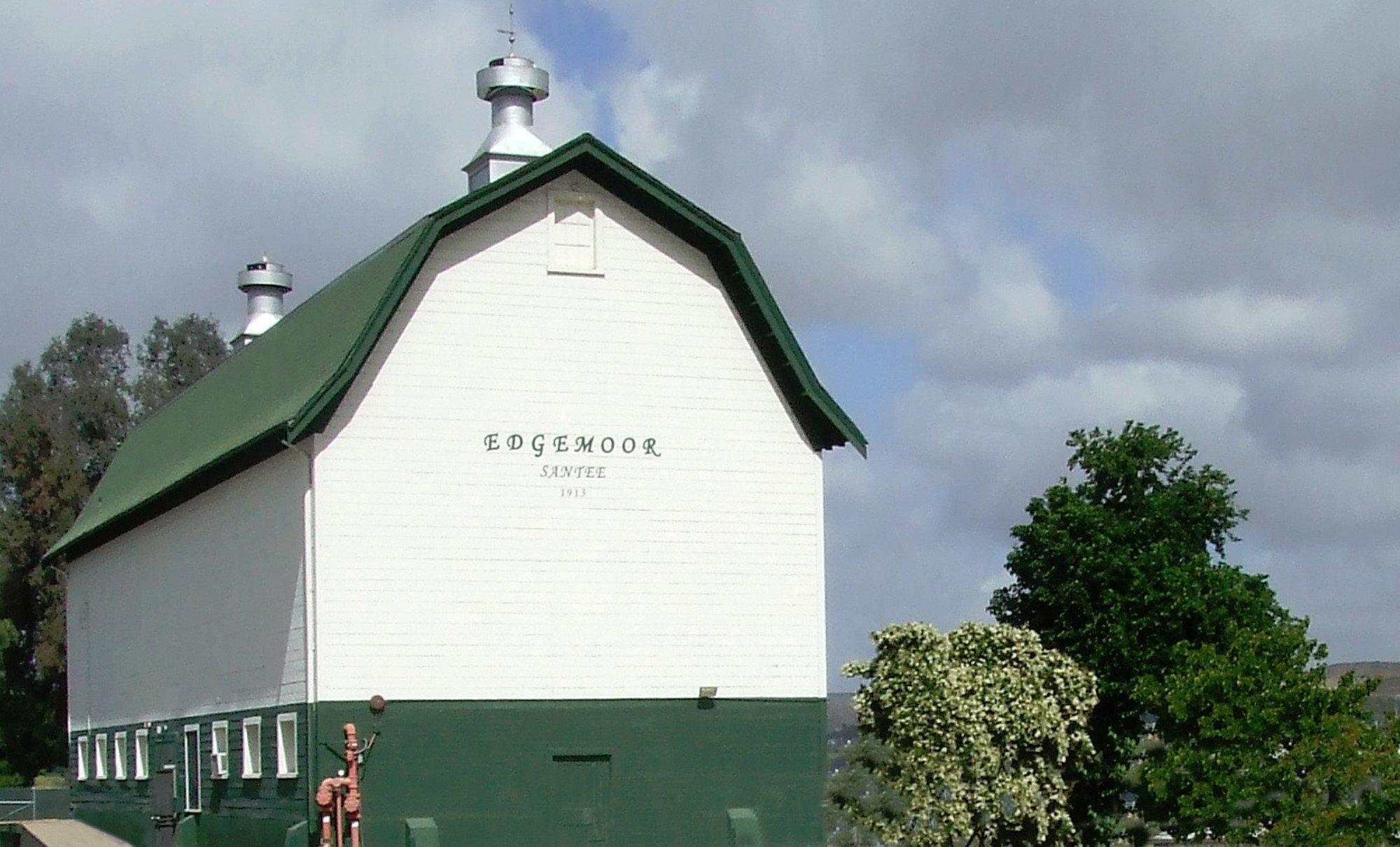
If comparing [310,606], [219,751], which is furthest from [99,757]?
[310,606]

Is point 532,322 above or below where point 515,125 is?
below

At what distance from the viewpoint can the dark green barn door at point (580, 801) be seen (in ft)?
88.9

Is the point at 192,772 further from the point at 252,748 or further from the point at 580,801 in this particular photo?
the point at 580,801

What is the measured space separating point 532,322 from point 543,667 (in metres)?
4.51

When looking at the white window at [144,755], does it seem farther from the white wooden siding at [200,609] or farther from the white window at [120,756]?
the white window at [120,756]

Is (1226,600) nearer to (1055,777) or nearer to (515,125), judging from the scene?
(1055,777)

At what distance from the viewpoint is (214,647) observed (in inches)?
1231

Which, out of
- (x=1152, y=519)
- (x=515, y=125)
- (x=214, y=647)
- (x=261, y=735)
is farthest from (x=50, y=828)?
(x=1152, y=519)

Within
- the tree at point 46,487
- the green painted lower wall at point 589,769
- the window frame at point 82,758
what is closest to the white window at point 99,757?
the window frame at point 82,758

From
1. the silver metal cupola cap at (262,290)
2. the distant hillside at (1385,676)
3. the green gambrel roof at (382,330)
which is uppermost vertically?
the silver metal cupola cap at (262,290)

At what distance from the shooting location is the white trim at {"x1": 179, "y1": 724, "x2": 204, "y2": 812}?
1256 inches

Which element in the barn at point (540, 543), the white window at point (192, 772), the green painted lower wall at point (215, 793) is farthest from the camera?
the white window at point (192, 772)

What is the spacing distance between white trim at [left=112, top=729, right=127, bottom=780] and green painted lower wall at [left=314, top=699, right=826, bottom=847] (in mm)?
13195

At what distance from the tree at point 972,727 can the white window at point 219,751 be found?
33.1ft
